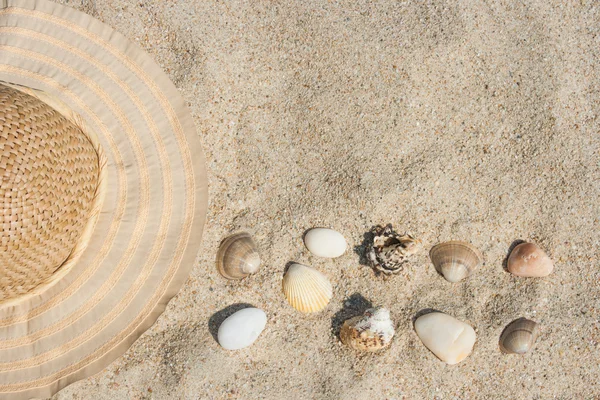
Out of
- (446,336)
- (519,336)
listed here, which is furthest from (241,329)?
(519,336)

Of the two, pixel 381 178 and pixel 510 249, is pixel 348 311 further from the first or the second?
pixel 510 249

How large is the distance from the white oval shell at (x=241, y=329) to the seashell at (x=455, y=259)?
82 cm

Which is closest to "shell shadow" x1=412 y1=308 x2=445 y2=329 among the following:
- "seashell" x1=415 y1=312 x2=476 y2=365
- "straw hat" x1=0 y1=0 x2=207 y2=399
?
"seashell" x1=415 y1=312 x2=476 y2=365

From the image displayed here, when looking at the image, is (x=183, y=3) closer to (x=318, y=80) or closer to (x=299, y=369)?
(x=318, y=80)

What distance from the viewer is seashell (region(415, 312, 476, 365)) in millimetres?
1918

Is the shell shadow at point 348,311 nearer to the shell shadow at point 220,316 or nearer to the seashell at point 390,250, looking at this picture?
the seashell at point 390,250

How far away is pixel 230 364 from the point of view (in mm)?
1967

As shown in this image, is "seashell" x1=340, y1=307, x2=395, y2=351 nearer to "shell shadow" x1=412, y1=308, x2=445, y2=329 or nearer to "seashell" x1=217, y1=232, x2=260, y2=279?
"shell shadow" x1=412, y1=308, x2=445, y2=329

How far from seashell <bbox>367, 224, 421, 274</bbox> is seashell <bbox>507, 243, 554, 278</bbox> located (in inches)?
17.2

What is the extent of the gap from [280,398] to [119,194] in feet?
3.64

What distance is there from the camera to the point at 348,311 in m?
2.00

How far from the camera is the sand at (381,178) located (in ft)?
6.47

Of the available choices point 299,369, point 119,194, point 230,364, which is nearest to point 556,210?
point 299,369

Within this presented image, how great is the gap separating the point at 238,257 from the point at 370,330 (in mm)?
641
